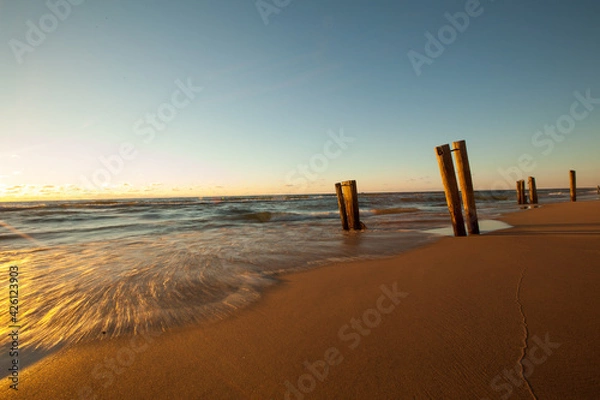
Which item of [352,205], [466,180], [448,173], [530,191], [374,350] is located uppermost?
[448,173]

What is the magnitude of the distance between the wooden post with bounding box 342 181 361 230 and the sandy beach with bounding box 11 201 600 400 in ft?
22.2

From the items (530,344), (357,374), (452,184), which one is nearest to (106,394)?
(357,374)

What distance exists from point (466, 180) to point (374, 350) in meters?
6.48

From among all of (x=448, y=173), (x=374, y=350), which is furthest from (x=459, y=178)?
(x=374, y=350)

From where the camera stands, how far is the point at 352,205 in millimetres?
10469

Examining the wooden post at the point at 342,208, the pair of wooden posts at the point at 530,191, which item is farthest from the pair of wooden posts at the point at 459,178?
the pair of wooden posts at the point at 530,191

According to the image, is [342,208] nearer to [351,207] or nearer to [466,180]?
[351,207]

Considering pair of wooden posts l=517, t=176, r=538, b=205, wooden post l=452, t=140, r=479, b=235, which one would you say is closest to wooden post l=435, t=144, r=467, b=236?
Result: wooden post l=452, t=140, r=479, b=235

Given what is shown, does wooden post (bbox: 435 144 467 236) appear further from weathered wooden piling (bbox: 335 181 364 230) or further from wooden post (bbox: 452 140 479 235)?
weathered wooden piling (bbox: 335 181 364 230)

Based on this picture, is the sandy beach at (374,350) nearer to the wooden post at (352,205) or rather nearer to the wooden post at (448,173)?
the wooden post at (448,173)

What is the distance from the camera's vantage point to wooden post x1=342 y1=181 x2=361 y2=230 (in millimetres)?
10383

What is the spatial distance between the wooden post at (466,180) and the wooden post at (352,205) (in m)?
3.79

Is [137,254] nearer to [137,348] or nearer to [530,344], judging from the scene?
[137,348]

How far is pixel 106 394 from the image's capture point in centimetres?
182
